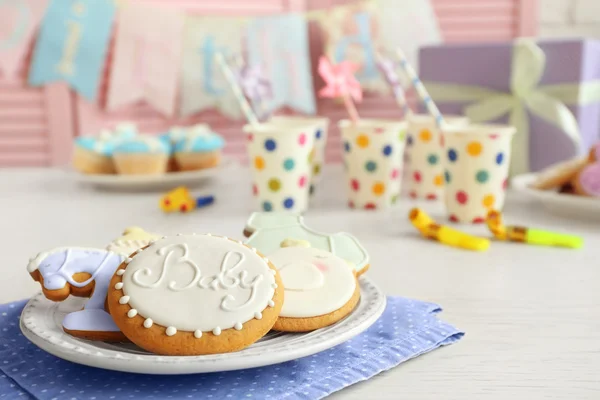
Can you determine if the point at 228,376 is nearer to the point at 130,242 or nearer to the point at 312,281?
the point at 312,281

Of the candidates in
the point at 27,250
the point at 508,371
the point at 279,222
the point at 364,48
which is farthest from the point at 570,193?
the point at 364,48

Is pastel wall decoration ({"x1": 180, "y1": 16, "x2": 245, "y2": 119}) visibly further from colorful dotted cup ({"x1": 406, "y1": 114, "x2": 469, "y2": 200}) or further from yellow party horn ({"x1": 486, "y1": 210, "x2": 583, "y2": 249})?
yellow party horn ({"x1": 486, "y1": 210, "x2": 583, "y2": 249})

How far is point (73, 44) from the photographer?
89.0 inches

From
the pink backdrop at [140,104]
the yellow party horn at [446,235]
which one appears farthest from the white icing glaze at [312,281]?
the pink backdrop at [140,104]

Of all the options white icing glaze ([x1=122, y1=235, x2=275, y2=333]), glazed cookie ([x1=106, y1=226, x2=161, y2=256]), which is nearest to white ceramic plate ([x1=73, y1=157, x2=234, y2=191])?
glazed cookie ([x1=106, y1=226, x2=161, y2=256])

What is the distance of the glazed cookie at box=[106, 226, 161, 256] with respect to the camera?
2.14 feet

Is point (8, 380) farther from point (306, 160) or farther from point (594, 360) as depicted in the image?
point (306, 160)

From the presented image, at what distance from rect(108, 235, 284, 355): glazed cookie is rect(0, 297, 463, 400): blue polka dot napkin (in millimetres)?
32

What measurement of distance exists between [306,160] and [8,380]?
71cm

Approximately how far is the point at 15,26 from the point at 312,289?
2032mm

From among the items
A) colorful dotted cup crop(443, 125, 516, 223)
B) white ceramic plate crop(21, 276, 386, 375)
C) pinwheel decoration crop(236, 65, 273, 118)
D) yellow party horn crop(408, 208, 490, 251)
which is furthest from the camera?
pinwheel decoration crop(236, 65, 273, 118)

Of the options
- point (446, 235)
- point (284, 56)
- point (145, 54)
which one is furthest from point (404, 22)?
point (446, 235)

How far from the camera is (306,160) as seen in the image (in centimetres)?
114

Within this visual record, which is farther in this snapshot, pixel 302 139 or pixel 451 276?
pixel 302 139
